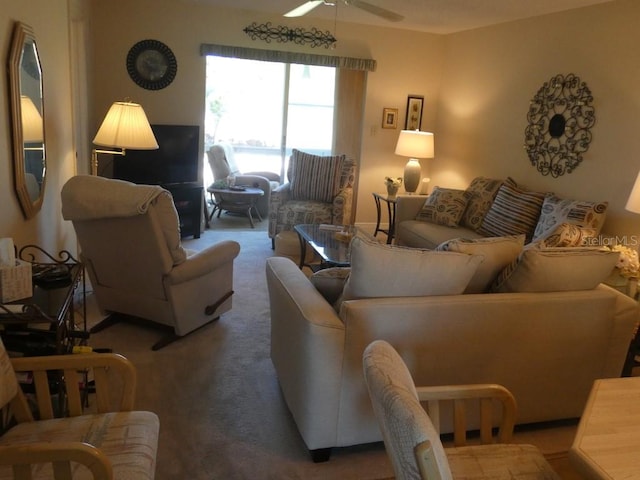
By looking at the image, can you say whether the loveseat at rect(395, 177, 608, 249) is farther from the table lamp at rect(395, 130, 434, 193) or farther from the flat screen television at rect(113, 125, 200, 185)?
the flat screen television at rect(113, 125, 200, 185)

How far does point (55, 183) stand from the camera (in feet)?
11.7

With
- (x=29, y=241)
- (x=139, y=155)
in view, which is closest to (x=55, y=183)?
(x=29, y=241)

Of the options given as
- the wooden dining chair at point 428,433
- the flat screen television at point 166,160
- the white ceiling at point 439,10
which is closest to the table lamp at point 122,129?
the flat screen television at point 166,160

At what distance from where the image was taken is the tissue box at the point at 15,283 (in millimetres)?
1848

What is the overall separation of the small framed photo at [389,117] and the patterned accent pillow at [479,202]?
1.71 meters

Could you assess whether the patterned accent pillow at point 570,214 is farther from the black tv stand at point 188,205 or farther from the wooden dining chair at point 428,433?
the black tv stand at point 188,205

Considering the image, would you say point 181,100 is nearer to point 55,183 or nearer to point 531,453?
point 55,183

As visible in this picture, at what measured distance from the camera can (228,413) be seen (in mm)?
2414

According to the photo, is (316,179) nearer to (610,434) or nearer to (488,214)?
(488,214)

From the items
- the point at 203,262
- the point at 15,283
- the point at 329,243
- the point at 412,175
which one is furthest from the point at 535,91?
the point at 15,283

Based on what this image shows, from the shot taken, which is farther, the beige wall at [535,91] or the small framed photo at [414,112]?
the small framed photo at [414,112]

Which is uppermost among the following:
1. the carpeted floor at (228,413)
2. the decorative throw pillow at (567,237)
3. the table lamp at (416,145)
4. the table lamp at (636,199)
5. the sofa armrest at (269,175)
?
the table lamp at (416,145)

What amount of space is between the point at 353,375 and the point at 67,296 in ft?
3.80

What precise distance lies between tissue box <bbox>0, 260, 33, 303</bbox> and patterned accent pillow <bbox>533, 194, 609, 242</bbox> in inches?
123
